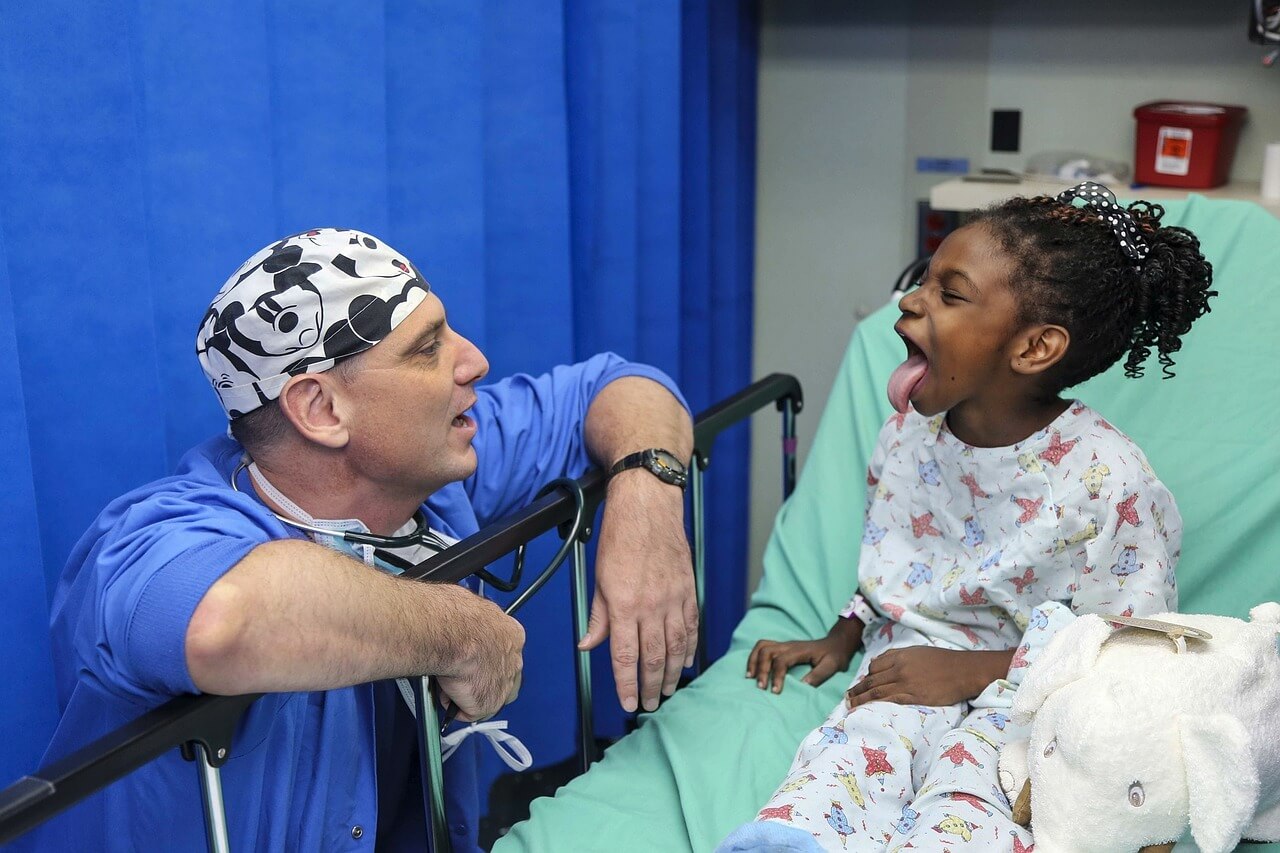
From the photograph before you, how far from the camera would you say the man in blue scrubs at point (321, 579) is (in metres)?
1.05

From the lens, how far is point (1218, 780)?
3.58ft

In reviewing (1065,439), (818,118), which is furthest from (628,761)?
(818,118)

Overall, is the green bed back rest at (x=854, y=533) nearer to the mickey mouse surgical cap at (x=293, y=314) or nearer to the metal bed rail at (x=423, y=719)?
the metal bed rail at (x=423, y=719)

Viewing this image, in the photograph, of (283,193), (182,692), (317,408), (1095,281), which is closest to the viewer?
(182,692)

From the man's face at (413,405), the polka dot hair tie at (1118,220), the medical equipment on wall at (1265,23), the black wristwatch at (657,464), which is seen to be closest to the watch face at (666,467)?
the black wristwatch at (657,464)

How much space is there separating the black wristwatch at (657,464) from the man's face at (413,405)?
0.19 meters

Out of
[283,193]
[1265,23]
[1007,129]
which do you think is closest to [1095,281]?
[283,193]

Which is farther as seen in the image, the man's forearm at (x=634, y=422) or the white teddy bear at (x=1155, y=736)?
the man's forearm at (x=634, y=422)

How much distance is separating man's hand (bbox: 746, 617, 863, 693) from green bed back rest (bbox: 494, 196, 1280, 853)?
0.02 m

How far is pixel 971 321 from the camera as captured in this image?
1454mm

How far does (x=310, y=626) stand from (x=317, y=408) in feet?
1.10

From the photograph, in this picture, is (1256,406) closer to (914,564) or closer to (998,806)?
(914,564)

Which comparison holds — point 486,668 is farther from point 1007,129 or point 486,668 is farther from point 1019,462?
point 1007,129

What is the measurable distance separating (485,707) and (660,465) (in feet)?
1.25
